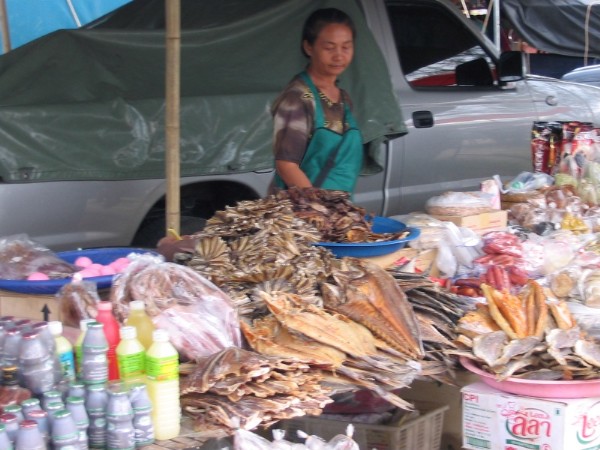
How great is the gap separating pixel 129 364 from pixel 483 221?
2.65m

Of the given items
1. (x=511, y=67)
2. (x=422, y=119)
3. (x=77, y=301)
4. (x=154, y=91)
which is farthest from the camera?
(x=511, y=67)

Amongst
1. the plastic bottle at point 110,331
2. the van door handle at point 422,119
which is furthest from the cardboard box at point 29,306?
the van door handle at point 422,119

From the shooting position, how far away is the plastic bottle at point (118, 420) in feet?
6.97

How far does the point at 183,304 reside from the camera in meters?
2.67

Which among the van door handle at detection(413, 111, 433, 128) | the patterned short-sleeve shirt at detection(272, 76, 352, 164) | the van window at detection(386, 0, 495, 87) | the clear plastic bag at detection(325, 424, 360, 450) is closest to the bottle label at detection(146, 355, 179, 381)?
the clear plastic bag at detection(325, 424, 360, 450)

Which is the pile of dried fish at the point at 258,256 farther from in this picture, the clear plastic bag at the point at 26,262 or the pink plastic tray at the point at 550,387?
the pink plastic tray at the point at 550,387

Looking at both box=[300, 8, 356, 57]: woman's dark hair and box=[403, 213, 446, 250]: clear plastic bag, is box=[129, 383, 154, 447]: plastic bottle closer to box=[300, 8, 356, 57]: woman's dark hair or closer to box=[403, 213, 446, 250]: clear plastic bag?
box=[403, 213, 446, 250]: clear plastic bag

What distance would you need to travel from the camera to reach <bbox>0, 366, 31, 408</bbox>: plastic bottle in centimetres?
210

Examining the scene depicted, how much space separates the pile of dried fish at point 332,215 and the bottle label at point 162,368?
1230mm

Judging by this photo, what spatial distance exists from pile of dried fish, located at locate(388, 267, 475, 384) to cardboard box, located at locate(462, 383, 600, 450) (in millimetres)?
130

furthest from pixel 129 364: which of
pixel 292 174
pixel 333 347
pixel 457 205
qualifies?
pixel 457 205

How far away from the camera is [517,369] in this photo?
9.04ft

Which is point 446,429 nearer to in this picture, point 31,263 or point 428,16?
point 31,263

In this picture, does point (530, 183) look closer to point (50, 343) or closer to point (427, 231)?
point (427, 231)
